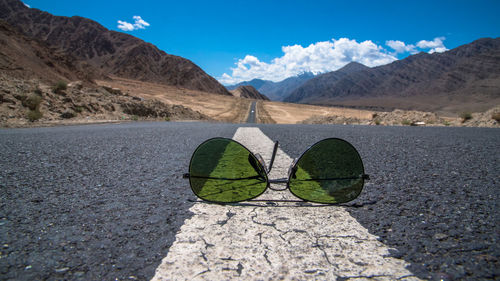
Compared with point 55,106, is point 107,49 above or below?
above

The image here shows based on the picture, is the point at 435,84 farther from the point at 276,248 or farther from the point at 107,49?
the point at 276,248

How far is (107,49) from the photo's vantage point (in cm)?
8519

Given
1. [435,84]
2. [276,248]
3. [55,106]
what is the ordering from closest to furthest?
[276,248] < [55,106] < [435,84]

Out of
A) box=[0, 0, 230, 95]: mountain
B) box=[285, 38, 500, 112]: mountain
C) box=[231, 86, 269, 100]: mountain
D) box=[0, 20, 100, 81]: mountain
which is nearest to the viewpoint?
box=[0, 20, 100, 81]: mountain

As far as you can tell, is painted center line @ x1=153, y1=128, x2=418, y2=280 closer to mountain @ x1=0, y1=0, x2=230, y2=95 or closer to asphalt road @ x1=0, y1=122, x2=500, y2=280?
asphalt road @ x1=0, y1=122, x2=500, y2=280

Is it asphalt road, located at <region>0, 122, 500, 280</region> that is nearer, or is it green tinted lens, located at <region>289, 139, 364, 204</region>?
asphalt road, located at <region>0, 122, 500, 280</region>

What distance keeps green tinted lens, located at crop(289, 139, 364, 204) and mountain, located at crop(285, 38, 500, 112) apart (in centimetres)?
8747

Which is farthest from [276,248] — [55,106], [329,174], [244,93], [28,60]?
[244,93]

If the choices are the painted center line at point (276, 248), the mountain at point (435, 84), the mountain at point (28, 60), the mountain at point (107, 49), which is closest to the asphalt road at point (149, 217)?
the painted center line at point (276, 248)

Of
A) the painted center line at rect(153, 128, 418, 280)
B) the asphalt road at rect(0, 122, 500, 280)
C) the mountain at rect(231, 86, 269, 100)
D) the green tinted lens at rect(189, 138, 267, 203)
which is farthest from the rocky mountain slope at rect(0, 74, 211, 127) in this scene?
the mountain at rect(231, 86, 269, 100)

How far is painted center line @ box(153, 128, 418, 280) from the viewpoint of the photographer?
799 millimetres

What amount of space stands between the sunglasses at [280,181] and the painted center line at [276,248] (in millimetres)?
121

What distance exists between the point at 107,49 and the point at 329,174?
101 m

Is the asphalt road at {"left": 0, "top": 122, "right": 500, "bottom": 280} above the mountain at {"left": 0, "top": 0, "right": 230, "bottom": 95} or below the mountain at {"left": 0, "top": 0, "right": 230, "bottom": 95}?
below
